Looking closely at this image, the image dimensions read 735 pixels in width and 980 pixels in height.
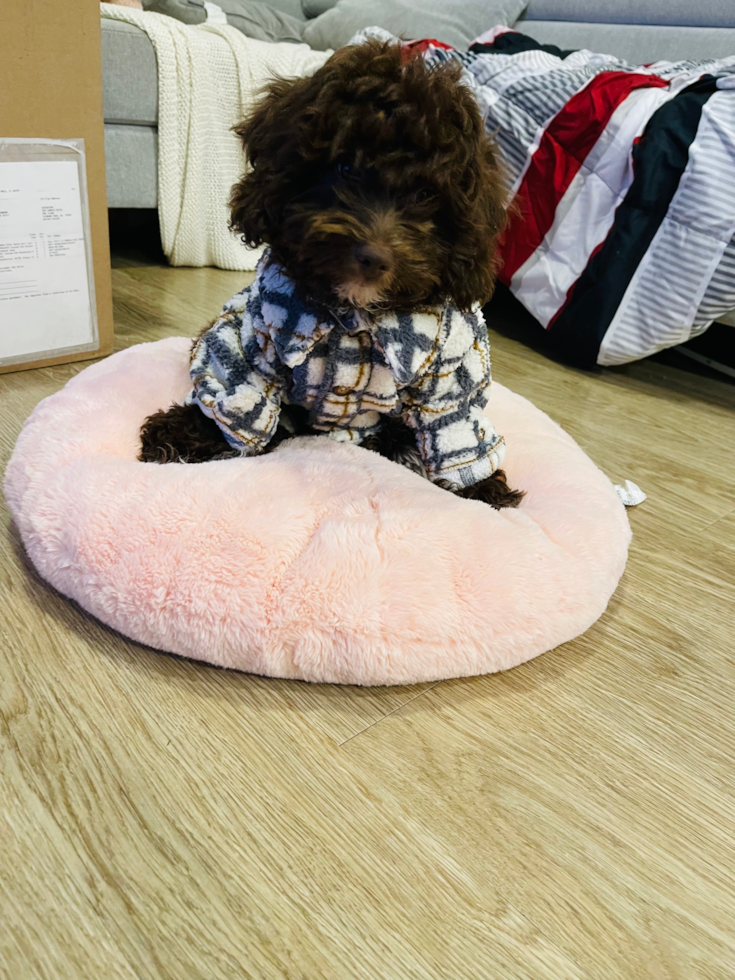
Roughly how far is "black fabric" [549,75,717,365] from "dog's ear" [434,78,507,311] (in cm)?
102

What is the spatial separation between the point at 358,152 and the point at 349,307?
0.21 meters

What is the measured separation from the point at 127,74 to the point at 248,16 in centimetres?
124

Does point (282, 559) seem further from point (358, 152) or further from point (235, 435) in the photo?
point (358, 152)

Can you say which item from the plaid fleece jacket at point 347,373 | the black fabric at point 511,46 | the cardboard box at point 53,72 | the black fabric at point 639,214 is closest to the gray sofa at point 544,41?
the black fabric at point 511,46

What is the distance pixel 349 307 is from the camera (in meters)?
1.03

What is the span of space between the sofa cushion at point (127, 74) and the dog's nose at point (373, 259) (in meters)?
1.85

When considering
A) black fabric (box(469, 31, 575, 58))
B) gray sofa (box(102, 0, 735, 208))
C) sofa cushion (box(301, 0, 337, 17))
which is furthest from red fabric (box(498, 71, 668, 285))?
sofa cushion (box(301, 0, 337, 17))

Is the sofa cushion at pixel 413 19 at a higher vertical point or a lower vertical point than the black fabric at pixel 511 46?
higher

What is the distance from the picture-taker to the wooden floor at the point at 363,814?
620mm

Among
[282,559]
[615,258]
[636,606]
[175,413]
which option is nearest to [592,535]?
[636,606]

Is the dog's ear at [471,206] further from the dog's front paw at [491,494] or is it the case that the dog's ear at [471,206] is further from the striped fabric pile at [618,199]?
the striped fabric pile at [618,199]

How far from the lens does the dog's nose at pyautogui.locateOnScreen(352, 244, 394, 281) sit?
888mm

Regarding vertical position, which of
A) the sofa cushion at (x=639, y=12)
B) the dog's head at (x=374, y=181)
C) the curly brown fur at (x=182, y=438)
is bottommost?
the curly brown fur at (x=182, y=438)

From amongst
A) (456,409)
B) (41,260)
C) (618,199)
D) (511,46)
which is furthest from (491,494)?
(511,46)
